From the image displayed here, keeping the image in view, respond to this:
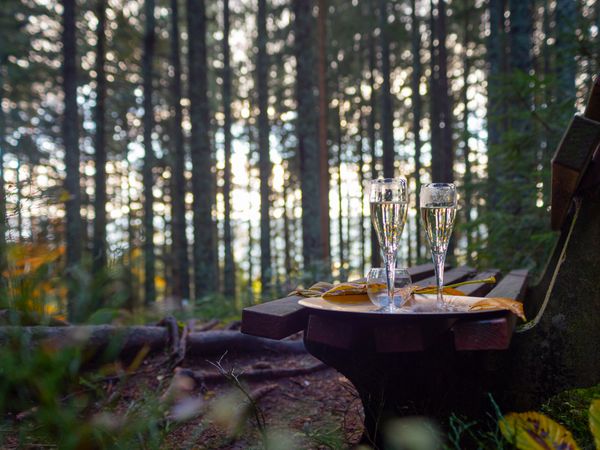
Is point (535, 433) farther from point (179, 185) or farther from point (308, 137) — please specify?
point (179, 185)

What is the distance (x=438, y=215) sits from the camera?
1851 mm

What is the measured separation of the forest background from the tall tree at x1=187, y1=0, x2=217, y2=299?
0.04 meters

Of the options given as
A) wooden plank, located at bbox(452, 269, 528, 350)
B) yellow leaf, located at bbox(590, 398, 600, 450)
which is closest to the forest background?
wooden plank, located at bbox(452, 269, 528, 350)

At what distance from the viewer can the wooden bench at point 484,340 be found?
164 cm

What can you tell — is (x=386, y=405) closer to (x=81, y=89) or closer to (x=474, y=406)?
(x=474, y=406)

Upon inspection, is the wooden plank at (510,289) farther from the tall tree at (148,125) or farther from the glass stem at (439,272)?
the tall tree at (148,125)

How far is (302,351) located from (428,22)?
518 inches

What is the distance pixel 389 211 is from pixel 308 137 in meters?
6.16

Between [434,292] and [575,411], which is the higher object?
[434,292]

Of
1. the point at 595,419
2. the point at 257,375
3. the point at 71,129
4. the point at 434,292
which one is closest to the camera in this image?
the point at 595,419

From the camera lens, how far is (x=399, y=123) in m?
18.1

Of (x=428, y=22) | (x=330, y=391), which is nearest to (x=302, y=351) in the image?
(x=330, y=391)

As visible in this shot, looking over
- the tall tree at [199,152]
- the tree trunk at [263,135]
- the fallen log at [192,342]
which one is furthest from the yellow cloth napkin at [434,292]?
the tree trunk at [263,135]

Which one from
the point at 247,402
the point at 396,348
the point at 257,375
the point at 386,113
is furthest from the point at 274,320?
the point at 386,113
